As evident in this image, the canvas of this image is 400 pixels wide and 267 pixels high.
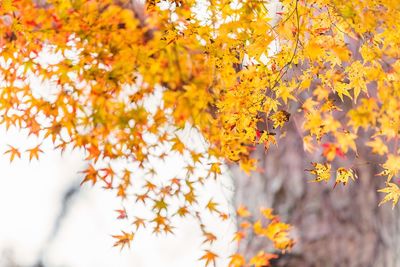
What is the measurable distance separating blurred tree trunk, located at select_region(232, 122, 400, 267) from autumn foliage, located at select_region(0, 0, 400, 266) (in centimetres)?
13

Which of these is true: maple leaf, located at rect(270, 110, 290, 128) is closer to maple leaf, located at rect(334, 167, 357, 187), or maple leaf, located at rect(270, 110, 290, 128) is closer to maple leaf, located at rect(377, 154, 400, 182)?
maple leaf, located at rect(334, 167, 357, 187)

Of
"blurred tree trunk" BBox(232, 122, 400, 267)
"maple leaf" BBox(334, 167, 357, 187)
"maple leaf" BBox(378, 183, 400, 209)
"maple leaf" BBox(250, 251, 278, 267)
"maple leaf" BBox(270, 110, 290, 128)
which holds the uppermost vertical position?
"maple leaf" BBox(270, 110, 290, 128)

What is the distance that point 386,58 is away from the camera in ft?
15.3

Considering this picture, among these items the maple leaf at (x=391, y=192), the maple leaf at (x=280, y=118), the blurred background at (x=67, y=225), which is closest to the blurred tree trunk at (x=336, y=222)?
the maple leaf at (x=391, y=192)

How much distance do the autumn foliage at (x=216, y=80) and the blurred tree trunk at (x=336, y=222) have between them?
13 cm

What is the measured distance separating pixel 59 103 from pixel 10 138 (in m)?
2.37

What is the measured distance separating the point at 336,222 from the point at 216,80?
2172mm

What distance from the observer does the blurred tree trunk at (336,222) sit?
4.68m

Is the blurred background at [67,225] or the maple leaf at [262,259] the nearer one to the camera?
the maple leaf at [262,259]

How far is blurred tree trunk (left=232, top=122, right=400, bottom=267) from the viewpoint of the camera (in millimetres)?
4684

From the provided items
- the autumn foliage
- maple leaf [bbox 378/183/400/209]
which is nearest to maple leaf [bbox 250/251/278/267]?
the autumn foliage

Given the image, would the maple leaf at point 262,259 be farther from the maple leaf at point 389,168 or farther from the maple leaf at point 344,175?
the maple leaf at point 389,168

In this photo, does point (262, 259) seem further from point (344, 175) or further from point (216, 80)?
point (216, 80)

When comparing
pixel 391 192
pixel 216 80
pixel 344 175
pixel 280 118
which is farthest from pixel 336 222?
pixel 216 80
